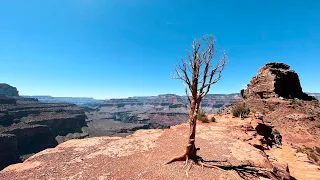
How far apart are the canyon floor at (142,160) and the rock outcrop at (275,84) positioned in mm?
32822

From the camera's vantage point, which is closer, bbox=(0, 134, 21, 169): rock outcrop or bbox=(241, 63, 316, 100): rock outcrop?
bbox=(241, 63, 316, 100): rock outcrop

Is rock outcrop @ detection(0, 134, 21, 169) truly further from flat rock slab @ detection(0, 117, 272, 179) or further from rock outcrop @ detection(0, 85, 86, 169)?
flat rock slab @ detection(0, 117, 272, 179)

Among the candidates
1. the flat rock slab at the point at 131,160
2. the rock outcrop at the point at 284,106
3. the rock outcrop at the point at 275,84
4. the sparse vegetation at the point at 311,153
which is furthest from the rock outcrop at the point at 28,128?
the sparse vegetation at the point at 311,153

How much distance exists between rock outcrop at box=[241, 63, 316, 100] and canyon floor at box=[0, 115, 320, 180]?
32.8m

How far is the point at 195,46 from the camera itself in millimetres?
11352

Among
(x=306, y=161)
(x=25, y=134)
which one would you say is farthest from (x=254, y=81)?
(x=25, y=134)

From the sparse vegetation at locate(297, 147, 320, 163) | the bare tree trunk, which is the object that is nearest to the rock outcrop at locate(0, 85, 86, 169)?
the bare tree trunk

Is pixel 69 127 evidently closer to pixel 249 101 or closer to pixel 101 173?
pixel 249 101

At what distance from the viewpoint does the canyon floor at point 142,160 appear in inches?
364

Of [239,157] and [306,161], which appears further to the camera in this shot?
[306,161]

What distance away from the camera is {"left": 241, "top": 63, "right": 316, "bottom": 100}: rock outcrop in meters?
46.6

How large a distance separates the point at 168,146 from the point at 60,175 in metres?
6.87

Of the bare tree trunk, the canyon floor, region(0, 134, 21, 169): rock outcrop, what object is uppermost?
the bare tree trunk

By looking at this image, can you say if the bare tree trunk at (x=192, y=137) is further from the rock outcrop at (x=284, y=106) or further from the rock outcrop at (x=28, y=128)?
the rock outcrop at (x=28, y=128)
